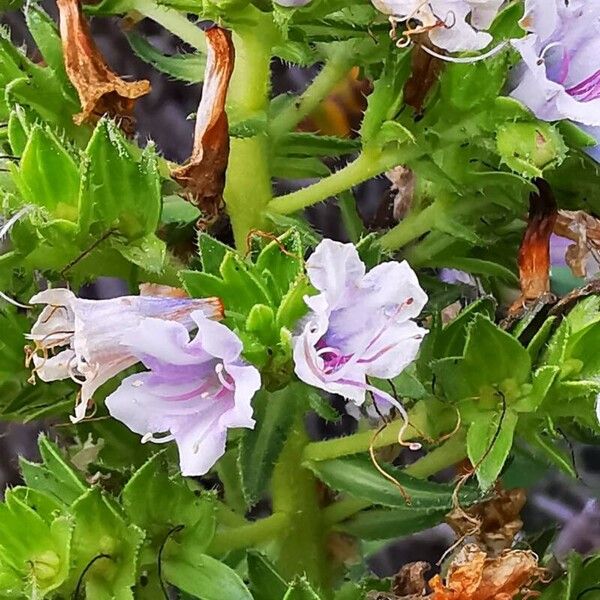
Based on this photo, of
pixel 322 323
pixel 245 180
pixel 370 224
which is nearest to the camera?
pixel 322 323

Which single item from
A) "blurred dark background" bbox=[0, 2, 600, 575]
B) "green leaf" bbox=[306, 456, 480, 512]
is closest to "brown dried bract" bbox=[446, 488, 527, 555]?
"green leaf" bbox=[306, 456, 480, 512]

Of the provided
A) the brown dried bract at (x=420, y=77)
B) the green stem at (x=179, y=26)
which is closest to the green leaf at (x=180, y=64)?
the green stem at (x=179, y=26)

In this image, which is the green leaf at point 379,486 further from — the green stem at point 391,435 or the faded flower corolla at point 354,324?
the faded flower corolla at point 354,324

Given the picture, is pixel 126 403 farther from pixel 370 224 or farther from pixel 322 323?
pixel 370 224

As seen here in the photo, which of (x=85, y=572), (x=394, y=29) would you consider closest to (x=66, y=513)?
(x=85, y=572)

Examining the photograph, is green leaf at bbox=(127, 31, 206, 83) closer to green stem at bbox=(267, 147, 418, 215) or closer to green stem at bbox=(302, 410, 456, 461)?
green stem at bbox=(267, 147, 418, 215)
